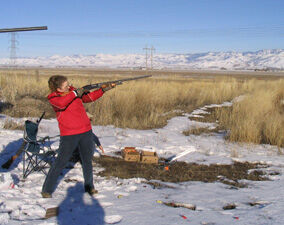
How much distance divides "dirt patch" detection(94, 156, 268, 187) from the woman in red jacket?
1140mm

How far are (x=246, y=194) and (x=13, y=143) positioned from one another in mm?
4765

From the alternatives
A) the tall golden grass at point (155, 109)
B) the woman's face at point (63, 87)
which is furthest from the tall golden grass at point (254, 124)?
the woman's face at point (63, 87)

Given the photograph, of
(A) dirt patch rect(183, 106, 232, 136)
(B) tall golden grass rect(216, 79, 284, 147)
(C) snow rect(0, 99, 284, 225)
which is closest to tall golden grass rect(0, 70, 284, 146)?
(B) tall golden grass rect(216, 79, 284, 147)

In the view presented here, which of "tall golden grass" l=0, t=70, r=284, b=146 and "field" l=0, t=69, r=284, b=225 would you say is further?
"tall golden grass" l=0, t=70, r=284, b=146

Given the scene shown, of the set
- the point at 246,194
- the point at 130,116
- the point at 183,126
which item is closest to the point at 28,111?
the point at 130,116

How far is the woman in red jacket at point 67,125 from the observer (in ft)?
12.6

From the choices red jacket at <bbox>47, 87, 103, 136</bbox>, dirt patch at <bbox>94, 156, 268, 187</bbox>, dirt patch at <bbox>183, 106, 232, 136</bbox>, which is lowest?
dirt patch at <bbox>94, 156, 268, 187</bbox>

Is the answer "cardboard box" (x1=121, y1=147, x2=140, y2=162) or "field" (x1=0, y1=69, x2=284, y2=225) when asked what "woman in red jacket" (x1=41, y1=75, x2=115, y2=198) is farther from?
"cardboard box" (x1=121, y1=147, x2=140, y2=162)

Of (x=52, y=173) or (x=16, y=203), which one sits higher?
(x=52, y=173)

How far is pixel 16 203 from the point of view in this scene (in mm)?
3738

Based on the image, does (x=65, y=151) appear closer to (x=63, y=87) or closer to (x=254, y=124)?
(x=63, y=87)

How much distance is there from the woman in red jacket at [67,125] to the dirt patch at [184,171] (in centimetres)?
114

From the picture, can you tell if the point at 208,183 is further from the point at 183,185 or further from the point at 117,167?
the point at 117,167

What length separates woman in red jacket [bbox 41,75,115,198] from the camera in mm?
3848
